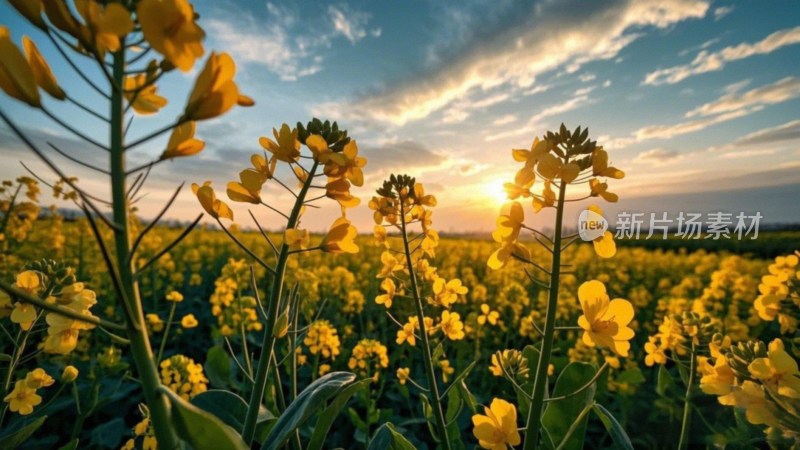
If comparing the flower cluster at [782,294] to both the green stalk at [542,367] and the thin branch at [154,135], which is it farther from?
the thin branch at [154,135]

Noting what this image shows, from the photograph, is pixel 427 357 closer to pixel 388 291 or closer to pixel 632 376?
pixel 388 291

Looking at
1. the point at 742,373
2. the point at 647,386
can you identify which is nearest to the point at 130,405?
the point at 742,373

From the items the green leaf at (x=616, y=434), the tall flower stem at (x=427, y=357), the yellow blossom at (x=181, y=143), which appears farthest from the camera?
the tall flower stem at (x=427, y=357)

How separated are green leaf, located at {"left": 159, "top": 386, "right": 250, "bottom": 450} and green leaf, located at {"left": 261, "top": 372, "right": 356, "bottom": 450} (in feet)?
1.06

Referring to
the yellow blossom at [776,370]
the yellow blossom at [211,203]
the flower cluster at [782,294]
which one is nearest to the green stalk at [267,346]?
the yellow blossom at [211,203]

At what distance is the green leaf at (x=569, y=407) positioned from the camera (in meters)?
1.69

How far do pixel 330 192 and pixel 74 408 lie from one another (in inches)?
155

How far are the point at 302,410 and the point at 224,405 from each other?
584 mm

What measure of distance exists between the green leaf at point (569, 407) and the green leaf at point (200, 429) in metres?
1.29

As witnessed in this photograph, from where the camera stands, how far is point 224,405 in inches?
62.5

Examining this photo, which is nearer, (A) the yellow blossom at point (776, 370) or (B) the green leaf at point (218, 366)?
(A) the yellow blossom at point (776, 370)

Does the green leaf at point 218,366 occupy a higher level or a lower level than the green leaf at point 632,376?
higher

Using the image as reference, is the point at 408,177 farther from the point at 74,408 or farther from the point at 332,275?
the point at 332,275

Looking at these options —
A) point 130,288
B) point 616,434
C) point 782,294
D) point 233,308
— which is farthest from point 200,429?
point 233,308
